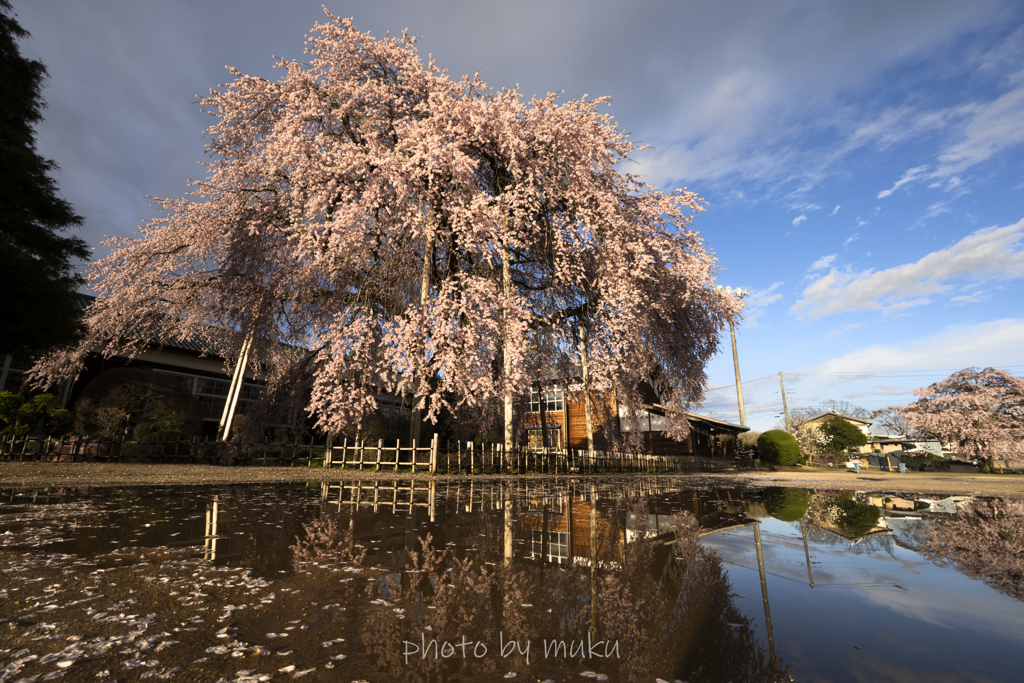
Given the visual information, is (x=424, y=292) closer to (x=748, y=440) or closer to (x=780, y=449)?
(x=780, y=449)

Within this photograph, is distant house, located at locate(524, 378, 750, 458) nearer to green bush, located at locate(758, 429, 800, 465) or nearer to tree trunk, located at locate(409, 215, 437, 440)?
green bush, located at locate(758, 429, 800, 465)

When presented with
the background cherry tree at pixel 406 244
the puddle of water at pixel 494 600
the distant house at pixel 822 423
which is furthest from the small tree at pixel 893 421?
the puddle of water at pixel 494 600

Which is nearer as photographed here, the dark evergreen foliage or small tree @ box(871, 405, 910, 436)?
the dark evergreen foliage

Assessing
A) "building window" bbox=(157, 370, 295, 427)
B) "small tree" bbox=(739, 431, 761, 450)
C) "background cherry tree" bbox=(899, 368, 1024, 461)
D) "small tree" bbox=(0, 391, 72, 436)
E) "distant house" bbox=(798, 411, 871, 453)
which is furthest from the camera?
"distant house" bbox=(798, 411, 871, 453)

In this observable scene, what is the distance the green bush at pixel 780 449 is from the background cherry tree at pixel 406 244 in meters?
24.9

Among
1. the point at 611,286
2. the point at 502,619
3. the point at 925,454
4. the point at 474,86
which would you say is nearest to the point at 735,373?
the point at 925,454

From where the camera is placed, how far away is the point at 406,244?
52.5 feet

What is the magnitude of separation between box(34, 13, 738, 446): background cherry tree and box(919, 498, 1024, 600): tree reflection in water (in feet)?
30.7

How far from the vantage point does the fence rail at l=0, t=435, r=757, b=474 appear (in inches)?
608

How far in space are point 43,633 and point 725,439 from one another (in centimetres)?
5012

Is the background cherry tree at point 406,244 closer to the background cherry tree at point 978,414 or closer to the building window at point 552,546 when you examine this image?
the building window at point 552,546

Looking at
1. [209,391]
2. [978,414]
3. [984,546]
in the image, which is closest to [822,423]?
[978,414]

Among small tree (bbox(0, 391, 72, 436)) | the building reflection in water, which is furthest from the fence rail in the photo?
the building reflection in water

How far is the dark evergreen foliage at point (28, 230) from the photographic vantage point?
41.4ft
